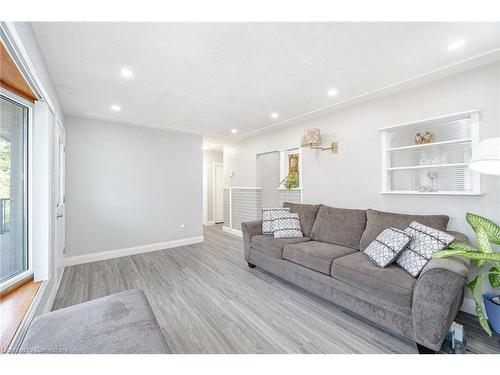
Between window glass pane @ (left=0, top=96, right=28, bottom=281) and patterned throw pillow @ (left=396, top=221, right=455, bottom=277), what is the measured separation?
10.7 feet

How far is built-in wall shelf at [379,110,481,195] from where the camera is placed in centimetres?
230

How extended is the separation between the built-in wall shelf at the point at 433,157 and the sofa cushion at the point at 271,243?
1407 mm

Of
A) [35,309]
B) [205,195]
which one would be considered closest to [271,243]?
[35,309]

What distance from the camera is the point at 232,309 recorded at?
2238mm

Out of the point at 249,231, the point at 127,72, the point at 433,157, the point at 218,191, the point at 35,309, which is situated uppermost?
the point at 127,72

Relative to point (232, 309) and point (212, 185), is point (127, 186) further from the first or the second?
point (212, 185)

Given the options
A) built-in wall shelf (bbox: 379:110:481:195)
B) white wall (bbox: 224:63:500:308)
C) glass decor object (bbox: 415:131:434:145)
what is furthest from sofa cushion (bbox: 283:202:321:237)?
glass decor object (bbox: 415:131:434:145)

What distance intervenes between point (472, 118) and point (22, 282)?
4524 mm

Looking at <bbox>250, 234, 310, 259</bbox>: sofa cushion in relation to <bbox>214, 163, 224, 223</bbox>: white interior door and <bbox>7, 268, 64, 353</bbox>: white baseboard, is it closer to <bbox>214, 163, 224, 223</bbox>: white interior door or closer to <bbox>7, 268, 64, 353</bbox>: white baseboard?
<bbox>7, 268, 64, 353</bbox>: white baseboard

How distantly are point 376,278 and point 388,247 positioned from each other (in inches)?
13.9

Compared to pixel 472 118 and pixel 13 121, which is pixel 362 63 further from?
pixel 13 121

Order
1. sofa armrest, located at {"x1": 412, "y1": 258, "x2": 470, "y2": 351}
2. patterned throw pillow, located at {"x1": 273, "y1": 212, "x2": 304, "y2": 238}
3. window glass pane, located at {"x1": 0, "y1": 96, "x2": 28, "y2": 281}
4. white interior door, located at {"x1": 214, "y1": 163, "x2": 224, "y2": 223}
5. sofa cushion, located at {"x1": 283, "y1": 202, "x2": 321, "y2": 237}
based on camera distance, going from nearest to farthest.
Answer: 1. sofa armrest, located at {"x1": 412, "y1": 258, "x2": 470, "y2": 351}
2. window glass pane, located at {"x1": 0, "y1": 96, "x2": 28, "y2": 281}
3. patterned throw pillow, located at {"x1": 273, "y1": 212, "x2": 304, "y2": 238}
4. sofa cushion, located at {"x1": 283, "y1": 202, "x2": 321, "y2": 237}
5. white interior door, located at {"x1": 214, "y1": 163, "x2": 224, "y2": 223}
